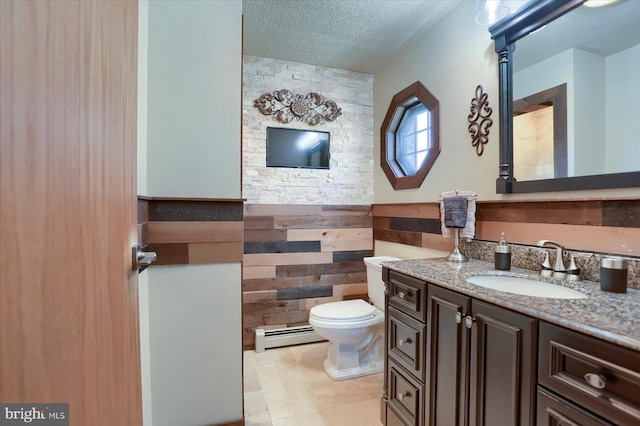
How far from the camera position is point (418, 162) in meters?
2.50

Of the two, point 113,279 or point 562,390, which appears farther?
point 562,390

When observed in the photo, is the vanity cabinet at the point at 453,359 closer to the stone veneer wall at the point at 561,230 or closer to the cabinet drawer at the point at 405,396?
the cabinet drawer at the point at 405,396

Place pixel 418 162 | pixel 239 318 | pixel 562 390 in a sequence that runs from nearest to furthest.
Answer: pixel 562 390, pixel 239 318, pixel 418 162

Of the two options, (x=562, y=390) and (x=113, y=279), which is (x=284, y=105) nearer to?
(x=113, y=279)

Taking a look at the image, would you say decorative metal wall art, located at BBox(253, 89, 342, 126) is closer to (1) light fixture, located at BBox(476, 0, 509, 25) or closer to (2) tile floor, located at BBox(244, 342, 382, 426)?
(1) light fixture, located at BBox(476, 0, 509, 25)

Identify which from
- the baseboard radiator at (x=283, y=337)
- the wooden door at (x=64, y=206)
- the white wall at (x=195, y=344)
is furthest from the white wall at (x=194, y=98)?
the baseboard radiator at (x=283, y=337)

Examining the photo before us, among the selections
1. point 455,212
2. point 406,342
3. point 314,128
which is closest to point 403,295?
point 406,342

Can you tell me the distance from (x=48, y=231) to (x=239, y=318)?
3.99ft


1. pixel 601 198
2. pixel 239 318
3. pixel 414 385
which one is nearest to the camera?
pixel 601 198

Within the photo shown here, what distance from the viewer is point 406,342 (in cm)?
147

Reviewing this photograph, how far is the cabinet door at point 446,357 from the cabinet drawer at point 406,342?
0.05 metres

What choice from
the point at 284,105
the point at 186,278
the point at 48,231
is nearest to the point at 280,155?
the point at 284,105

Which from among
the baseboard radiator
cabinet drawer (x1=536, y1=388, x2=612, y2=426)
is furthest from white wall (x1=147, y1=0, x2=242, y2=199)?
the baseboard radiator

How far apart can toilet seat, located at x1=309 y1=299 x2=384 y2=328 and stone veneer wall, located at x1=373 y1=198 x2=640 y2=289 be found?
26.2 inches
